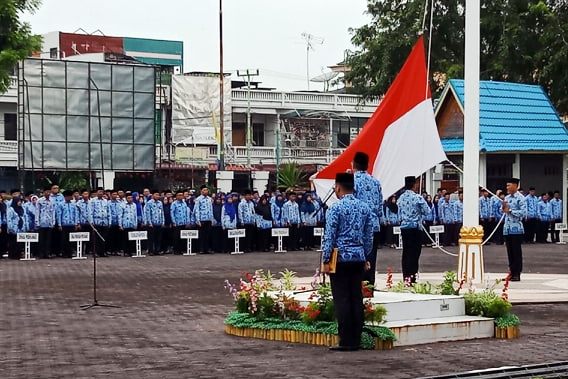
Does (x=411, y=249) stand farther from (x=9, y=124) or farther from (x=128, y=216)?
(x=9, y=124)

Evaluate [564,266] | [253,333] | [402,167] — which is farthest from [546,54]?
[253,333]

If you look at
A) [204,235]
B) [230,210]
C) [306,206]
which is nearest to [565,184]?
[306,206]

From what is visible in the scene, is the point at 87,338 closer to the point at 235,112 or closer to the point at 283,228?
the point at 283,228

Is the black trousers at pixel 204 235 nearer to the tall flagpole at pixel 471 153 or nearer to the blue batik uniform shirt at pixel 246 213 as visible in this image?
the blue batik uniform shirt at pixel 246 213

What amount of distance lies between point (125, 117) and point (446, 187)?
1279 centimetres

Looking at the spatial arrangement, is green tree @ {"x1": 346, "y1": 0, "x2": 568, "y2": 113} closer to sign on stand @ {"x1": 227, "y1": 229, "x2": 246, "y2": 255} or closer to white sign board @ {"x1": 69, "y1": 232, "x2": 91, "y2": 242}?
sign on stand @ {"x1": 227, "y1": 229, "x2": 246, "y2": 255}

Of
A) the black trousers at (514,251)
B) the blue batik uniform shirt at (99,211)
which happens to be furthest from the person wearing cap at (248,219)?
the black trousers at (514,251)

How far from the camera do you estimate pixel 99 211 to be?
29.8 metres

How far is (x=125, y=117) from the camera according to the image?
34.3m

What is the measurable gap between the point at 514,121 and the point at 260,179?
83.0 ft

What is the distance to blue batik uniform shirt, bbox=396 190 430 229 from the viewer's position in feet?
58.3

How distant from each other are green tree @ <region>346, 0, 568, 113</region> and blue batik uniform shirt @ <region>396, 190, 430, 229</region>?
2569 centimetres

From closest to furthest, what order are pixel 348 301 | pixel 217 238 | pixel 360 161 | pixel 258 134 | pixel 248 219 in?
pixel 348 301, pixel 360 161, pixel 217 238, pixel 248 219, pixel 258 134

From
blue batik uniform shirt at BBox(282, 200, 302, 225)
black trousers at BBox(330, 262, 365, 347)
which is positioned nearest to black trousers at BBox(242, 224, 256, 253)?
blue batik uniform shirt at BBox(282, 200, 302, 225)
